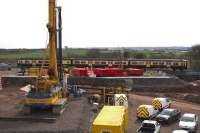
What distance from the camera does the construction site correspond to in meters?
26.3

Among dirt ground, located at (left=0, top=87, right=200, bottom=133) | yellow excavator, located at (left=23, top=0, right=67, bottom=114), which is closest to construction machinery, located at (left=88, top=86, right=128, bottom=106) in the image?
dirt ground, located at (left=0, top=87, right=200, bottom=133)

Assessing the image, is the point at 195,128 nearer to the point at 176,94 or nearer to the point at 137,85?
the point at 176,94

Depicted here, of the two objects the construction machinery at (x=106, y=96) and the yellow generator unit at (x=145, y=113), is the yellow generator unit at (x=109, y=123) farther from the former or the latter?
the construction machinery at (x=106, y=96)

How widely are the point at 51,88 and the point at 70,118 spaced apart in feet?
10.6

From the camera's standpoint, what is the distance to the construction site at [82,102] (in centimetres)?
2630

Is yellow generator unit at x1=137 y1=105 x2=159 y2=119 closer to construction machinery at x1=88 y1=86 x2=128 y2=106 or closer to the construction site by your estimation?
the construction site

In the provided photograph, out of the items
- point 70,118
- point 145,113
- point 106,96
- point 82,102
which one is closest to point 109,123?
point 70,118

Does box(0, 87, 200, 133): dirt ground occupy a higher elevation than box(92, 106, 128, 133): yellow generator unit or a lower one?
lower

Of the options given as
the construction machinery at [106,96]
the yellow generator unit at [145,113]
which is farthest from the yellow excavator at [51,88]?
the yellow generator unit at [145,113]

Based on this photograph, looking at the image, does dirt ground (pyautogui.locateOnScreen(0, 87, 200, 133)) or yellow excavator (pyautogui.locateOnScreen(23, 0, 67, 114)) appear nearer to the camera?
dirt ground (pyautogui.locateOnScreen(0, 87, 200, 133))

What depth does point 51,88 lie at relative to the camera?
3130cm

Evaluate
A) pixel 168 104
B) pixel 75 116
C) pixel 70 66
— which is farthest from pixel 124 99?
pixel 70 66

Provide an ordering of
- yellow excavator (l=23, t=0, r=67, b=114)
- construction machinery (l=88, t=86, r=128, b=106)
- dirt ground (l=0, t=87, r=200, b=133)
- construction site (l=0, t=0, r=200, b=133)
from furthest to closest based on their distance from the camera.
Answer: construction machinery (l=88, t=86, r=128, b=106) < yellow excavator (l=23, t=0, r=67, b=114) < construction site (l=0, t=0, r=200, b=133) < dirt ground (l=0, t=87, r=200, b=133)

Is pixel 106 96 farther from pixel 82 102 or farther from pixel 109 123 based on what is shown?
pixel 109 123
